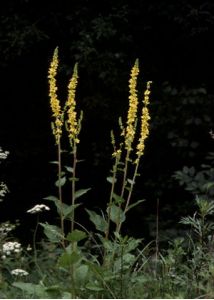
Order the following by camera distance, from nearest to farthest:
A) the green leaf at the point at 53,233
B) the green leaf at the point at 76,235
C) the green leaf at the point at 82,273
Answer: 1. the green leaf at the point at 76,235
2. the green leaf at the point at 82,273
3. the green leaf at the point at 53,233

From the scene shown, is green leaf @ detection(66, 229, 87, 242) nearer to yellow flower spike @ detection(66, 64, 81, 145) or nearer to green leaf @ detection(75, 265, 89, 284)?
green leaf @ detection(75, 265, 89, 284)

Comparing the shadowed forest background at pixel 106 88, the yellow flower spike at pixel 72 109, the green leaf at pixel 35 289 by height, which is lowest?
the green leaf at pixel 35 289

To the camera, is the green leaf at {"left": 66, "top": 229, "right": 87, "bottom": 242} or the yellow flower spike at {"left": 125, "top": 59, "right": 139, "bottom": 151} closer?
the green leaf at {"left": 66, "top": 229, "right": 87, "bottom": 242}

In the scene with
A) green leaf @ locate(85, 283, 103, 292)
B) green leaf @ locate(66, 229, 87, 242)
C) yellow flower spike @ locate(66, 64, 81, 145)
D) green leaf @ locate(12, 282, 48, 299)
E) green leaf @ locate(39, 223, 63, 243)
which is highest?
yellow flower spike @ locate(66, 64, 81, 145)

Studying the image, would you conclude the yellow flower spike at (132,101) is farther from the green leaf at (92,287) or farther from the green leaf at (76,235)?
the green leaf at (92,287)

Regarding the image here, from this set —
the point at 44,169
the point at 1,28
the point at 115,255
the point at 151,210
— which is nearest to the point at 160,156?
the point at 151,210

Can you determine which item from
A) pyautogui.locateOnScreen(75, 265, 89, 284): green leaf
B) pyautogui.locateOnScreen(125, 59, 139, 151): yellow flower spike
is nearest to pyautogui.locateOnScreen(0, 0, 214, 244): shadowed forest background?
pyautogui.locateOnScreen(125, 59, 139, 151): yellow flower spike

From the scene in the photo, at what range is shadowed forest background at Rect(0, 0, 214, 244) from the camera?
7.82 m

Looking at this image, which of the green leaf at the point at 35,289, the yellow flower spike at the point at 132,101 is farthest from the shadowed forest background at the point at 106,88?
the green leaf at the point at 35,289

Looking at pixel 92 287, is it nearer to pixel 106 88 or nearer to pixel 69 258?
pixel 69 258

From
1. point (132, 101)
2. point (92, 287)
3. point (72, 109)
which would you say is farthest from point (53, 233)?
point (132, 101)

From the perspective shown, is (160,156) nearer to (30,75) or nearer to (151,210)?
(151,210)

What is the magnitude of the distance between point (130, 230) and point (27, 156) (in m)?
1.60

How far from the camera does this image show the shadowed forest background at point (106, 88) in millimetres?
7816
